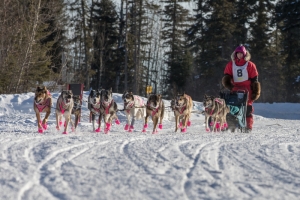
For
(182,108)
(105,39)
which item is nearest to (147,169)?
(182,108)

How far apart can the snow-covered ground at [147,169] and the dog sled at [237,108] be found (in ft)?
9.72

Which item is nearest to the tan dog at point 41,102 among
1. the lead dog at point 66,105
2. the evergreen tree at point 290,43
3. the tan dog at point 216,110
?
the lead dog at point 66,105

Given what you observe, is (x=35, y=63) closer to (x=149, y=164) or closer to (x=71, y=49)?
(x=71, y=49)

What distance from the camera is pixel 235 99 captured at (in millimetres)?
9227

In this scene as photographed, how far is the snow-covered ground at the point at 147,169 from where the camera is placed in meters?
3.36

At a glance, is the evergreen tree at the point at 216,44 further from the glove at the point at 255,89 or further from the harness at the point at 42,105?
the harness at the point at 42,105

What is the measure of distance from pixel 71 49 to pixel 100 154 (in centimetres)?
2889

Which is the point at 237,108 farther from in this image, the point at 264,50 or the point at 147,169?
the point at 264,50

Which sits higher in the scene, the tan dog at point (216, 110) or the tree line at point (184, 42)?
the tree line at point (184, 42)

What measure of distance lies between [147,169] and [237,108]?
5497 millimetres

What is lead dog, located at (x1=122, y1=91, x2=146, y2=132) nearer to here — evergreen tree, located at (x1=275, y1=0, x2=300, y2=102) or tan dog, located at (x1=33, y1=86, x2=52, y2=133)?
tan dog, located at (x1=33, y1=86, x2=52, y2=133)

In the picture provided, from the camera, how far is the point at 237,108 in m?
9.22

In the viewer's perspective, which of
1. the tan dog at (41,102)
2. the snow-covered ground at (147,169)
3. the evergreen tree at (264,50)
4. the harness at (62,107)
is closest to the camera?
the snow-covered ground at (147,169)

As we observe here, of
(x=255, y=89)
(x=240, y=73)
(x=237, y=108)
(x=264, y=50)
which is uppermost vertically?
(x=264, y=50)
